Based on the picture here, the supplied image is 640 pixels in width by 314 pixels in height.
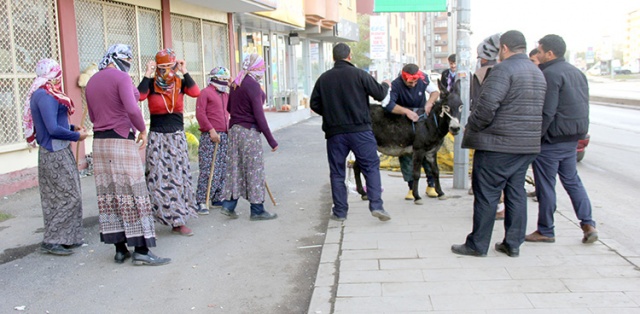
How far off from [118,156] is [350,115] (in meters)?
2.42

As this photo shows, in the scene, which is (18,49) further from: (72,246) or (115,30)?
(72,246)

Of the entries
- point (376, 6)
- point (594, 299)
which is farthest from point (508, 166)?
point (376, 6)

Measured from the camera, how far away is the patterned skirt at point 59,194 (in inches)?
220

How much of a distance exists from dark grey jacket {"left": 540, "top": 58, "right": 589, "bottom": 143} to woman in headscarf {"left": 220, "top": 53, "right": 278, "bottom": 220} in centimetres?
294

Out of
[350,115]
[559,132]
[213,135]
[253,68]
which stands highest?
[253,68]

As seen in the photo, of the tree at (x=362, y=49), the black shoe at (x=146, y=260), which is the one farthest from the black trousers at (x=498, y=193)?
the tree at (x=362, y=49)

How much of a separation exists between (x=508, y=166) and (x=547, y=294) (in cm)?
117

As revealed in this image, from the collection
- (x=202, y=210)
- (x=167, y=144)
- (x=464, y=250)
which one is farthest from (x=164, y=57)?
(x=464, y=250)

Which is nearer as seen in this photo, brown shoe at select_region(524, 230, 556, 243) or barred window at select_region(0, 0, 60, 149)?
brown shoe at select_region(524, 230, 556, 243)

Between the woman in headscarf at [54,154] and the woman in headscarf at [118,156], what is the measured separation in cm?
39

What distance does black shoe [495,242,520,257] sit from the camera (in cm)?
523

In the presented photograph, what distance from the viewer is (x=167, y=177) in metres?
6.26

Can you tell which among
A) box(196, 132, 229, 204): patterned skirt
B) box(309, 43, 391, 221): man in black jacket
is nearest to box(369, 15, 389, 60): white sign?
box(196, 132, 229, 204): patterned skirt

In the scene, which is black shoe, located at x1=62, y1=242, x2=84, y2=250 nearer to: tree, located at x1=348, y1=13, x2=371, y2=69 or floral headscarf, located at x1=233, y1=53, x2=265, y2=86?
floral headscarf, located at x1=233, y1=53, x2=265, y2=86
